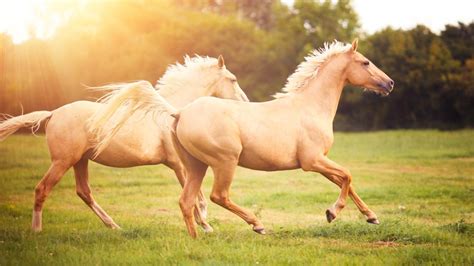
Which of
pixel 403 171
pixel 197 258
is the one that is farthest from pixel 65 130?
pixel 403 171

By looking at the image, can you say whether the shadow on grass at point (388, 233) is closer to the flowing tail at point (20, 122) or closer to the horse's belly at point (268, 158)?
the horse's belly at point (268, 158)

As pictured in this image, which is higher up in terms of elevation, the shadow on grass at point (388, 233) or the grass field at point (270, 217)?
the shadow on grass at point (388, 233)

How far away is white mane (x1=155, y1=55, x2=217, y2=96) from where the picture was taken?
9.73m

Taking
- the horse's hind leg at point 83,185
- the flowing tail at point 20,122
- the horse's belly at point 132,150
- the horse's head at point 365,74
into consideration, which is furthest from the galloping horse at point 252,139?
the horse's hind leg at point 83,185

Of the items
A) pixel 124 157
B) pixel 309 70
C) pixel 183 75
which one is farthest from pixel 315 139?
pixel 183 75

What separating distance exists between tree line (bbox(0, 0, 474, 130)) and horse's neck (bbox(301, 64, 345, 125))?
1715 centimetres

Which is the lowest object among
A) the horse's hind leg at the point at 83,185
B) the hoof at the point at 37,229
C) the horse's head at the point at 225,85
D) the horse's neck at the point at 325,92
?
the hoof at the point at 37,229

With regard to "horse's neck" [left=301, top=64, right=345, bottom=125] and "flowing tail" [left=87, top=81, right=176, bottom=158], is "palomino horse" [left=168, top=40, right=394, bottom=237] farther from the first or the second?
"flowing tail" [left=87, top=81, right=176, bottom=158]

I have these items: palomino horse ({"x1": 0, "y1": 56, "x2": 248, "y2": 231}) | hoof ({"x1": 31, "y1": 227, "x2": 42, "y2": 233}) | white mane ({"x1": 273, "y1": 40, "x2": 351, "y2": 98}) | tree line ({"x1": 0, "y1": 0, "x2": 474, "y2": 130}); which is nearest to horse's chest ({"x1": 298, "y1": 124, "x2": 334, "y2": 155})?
white mane ({"x1": 273, "y1": 40, "x2": 351, "y2": 98})

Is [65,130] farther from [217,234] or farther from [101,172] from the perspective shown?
[101,172]

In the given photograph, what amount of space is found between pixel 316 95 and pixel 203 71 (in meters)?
2.55

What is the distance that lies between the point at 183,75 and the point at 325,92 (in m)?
2.70

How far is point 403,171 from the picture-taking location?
49.9 ft

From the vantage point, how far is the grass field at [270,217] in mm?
6406
